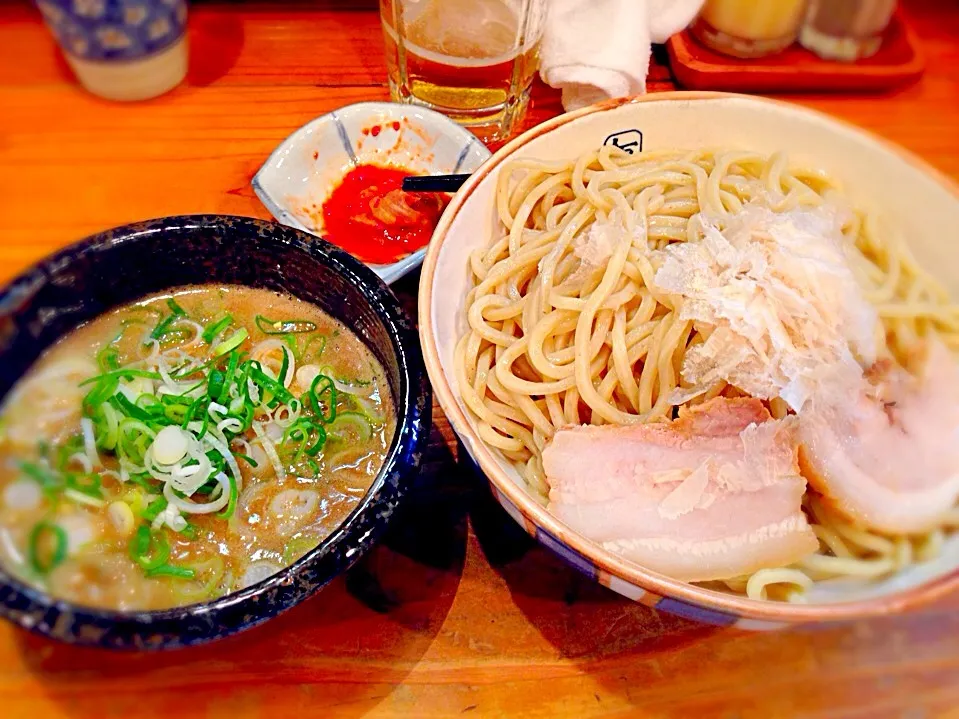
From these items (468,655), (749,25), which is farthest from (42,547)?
(749,25)

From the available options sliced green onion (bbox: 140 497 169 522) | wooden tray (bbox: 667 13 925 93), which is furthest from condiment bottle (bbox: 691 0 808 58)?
sliced green onion (bbox: 140 497 169 522)

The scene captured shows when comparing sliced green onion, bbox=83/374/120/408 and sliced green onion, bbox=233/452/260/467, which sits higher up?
sliced green onion, bbox=83/374/120/408

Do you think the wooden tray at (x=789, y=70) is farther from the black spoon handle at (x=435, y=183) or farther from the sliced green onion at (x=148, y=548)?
the sliced green onion at (x=148, y=548)

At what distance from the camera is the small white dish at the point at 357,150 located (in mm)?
1886

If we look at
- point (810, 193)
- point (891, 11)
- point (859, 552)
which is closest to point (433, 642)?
point (859, 552)

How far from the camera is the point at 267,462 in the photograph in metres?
1.27

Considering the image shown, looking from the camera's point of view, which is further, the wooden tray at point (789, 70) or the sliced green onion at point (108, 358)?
the wooden tray at point (789, 70)

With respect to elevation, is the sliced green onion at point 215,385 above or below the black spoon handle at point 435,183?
below

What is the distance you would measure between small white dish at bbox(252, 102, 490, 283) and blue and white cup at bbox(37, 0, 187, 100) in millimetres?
513

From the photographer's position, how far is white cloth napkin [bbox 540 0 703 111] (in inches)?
78.9

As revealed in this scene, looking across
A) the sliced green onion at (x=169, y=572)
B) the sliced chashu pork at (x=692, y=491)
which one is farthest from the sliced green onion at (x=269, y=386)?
the sliced chashu pork at (x=692, y=491)

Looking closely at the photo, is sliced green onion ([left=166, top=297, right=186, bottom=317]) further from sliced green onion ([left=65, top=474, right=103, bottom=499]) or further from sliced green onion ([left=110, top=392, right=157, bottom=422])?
sliced green onion ([left=65, top=474, right=103, bottom=499])

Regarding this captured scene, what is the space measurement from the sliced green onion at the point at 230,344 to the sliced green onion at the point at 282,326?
48 mm

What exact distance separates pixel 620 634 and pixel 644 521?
26 centimetres
